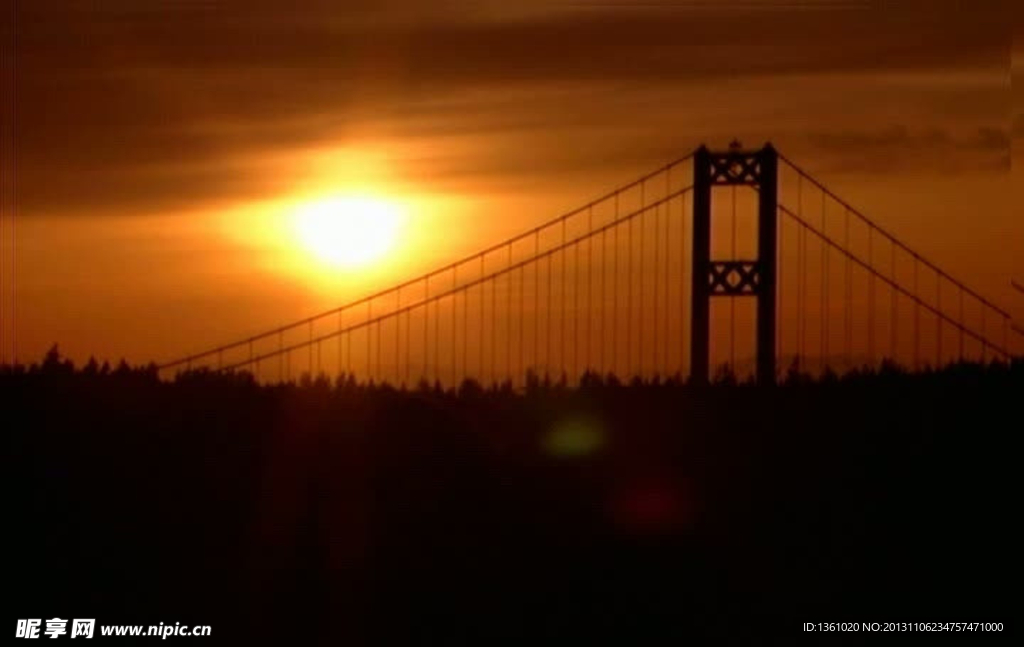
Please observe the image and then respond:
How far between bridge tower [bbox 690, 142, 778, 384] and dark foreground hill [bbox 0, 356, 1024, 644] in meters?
2.28

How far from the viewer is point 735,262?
47.6 m

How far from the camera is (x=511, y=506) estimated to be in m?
41.5

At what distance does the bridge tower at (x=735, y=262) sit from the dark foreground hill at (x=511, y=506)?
7.49 ft

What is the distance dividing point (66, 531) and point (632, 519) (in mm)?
9236

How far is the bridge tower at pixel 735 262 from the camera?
1834 inches

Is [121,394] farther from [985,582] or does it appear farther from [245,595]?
[985,582]

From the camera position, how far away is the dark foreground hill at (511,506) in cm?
3656

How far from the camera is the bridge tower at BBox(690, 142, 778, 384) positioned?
46594 mm

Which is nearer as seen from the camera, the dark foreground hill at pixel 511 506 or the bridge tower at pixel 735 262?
the dark foreground hill at pixel 511 506

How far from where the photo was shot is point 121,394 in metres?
45.7

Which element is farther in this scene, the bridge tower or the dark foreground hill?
the bridge tower

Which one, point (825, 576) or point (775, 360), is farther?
point (775, 360)

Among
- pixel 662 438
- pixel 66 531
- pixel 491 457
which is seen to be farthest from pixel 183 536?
pixel 662 438

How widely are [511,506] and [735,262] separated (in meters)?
8.55
